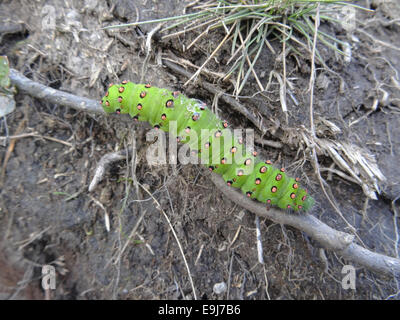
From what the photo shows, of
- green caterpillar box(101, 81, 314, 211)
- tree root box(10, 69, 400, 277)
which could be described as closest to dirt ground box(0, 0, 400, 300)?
tree root box(10, 69, 400, 277)

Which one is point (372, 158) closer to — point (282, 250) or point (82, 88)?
point (282, 250)

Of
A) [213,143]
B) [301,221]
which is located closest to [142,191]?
[213,143]

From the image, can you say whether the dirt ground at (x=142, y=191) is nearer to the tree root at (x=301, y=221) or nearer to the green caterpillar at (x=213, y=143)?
the tree root at (x=301, y=221)

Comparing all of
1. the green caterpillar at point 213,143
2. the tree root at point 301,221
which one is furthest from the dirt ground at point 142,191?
the green caterpillar at point 213,143

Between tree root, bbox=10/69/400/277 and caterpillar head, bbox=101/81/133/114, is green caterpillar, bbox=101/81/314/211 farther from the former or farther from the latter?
tree root, bbox=10/69/400/277

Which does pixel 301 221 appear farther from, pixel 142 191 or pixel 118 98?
pixel 118 98

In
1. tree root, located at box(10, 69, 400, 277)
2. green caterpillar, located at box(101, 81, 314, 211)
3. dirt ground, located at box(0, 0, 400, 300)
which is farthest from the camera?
dirt ground, located at box(0, 0, 400, 300)
